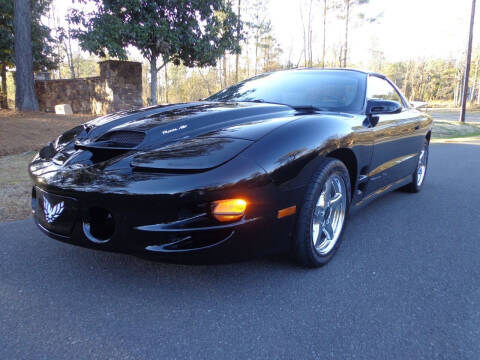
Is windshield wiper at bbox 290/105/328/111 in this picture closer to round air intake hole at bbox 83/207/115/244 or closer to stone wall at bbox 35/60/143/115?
round air intake hole at bbox 83/207/115/244

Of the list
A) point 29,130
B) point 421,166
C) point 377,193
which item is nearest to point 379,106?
point 377,193

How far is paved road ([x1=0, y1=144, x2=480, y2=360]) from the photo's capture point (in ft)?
5.34

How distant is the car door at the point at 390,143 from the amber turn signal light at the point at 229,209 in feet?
5.04

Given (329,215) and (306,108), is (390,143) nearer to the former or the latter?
(306,108)

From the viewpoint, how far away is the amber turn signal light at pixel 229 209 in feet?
5.92

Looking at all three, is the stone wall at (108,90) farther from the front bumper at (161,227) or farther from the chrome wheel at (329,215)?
the front bumper at (161,227)

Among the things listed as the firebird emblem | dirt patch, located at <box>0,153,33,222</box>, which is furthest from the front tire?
dirt patch, located at <box>0,153,33,222</box>

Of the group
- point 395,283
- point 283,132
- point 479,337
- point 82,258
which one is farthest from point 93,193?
point 479,337

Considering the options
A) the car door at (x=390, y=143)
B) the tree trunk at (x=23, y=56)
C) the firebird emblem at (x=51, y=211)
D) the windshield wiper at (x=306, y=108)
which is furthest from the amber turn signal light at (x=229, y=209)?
the tree trunk at (x=23, y=56)

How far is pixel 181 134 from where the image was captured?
2.23 metres

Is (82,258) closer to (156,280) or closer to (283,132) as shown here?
(156,280)

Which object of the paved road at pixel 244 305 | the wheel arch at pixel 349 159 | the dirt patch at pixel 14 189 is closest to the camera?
the paved road at pixel 244 305

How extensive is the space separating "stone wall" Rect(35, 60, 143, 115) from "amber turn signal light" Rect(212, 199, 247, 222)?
11.5 m

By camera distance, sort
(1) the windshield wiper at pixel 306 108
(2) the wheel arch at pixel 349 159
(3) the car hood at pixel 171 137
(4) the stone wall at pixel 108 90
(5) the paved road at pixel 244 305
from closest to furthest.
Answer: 1. (5) the paved road at pixel 244 305
2. (3) the car hood at pixel 171 137
3. (2) the wheel arch at pixel 349 159
4. (1) the windshield wiper at pixel 306 108
5. (4) the stone wall at pixel 108 90
